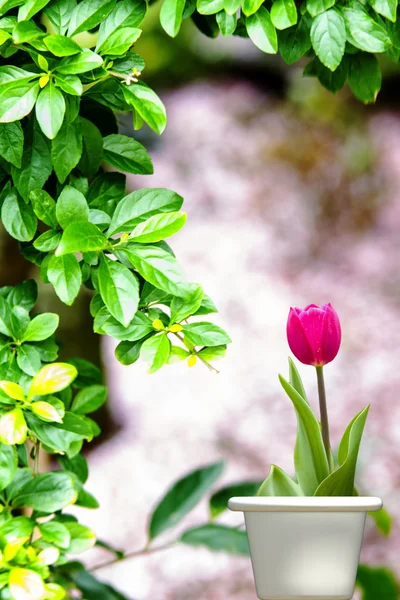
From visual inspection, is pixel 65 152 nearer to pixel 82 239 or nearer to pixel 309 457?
pixel 82 239

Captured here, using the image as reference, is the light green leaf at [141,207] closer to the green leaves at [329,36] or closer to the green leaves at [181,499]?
the green leaves at [329,36]

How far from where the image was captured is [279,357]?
10.8 ft

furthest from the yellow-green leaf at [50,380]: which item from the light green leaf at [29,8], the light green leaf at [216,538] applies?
the light green leaf at [216,538]

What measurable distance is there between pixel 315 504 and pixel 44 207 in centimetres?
39

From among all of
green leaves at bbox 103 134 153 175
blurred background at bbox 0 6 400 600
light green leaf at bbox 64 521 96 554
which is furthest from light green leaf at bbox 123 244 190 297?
blurred background at bbox 0 6 400 600

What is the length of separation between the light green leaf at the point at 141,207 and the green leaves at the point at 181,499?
0.69 metres

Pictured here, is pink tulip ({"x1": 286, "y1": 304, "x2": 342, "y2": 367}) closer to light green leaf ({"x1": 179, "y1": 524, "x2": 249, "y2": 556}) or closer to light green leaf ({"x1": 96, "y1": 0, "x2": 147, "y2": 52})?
light green leaf ({"x1": 96, "y1": 0, "x2": 147, "y2": 52})

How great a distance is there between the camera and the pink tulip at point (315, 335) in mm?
669

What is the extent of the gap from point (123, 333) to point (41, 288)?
180 centimetres

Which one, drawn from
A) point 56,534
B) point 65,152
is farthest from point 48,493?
point 65,152

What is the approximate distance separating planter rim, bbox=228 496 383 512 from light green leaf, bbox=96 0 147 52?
46cm

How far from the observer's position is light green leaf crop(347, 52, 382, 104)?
77cm

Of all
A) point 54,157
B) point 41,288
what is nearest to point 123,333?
point 54,157

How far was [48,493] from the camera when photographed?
74cm
